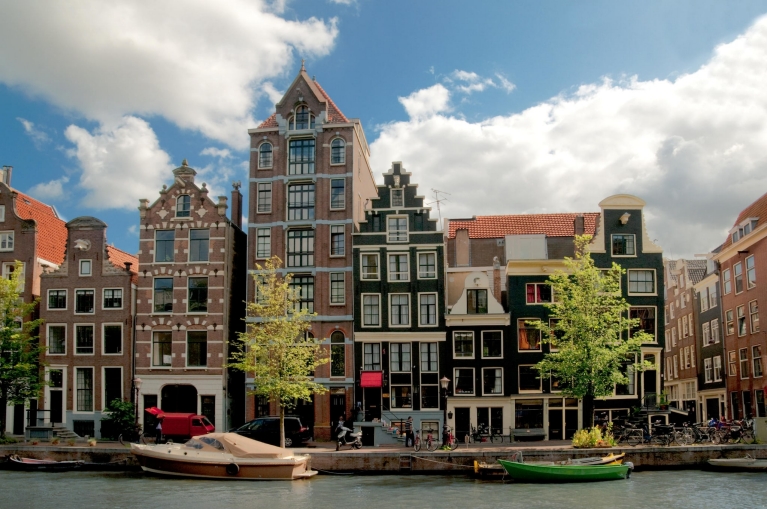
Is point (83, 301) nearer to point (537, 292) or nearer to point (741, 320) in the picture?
point (537, 292)

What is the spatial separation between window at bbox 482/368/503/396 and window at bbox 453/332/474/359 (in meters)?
1.47

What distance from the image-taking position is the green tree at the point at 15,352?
48.7 m

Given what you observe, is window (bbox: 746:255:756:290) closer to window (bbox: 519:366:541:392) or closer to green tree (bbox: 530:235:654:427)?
green tree (bbox: 530:235:654:427)

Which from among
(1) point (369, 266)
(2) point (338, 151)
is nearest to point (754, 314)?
(1) point (369, 266)

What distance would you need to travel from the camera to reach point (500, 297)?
53906mm

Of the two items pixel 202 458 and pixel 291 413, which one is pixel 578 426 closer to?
pixel 291 413

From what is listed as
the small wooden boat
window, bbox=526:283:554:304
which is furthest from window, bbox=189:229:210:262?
window, bbox=526:283:554:304

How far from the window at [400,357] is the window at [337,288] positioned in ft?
14.4

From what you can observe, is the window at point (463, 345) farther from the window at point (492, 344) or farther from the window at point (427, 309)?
the window at point (427, 309)

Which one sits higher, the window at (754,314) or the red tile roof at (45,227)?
the red tile roof at (45,227)

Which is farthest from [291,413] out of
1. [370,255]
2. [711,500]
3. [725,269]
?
[725,269]

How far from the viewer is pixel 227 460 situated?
37.8m

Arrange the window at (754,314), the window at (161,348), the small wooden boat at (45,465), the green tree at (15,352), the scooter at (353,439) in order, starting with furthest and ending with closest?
the window at (754,314), the window at (161,348), the green tree at (15,352), the scooter at (353,439), the small wooden boat at (45,465)

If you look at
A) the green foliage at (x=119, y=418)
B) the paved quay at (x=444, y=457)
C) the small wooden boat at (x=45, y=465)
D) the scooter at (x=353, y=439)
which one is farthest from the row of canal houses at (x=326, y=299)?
the small wooden boat at (x=45, y=465)
